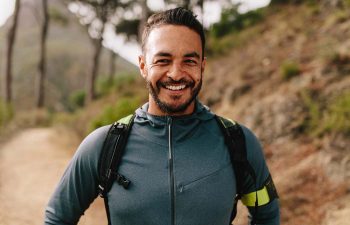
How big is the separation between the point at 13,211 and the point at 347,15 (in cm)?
916

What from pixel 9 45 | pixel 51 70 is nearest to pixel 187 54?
pixel 9 45

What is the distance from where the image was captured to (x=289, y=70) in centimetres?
949

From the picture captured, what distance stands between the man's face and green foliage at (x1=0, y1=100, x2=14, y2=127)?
1663cm

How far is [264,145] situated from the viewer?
26.7 feet

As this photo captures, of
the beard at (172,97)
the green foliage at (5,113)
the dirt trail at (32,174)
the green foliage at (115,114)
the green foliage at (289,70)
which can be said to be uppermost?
the green foliage at (5,113)

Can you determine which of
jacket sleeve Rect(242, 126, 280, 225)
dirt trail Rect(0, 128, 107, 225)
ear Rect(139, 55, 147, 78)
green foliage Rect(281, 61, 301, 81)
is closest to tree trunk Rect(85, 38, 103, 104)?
dirt trail Rect(0, 128, 107, 225)

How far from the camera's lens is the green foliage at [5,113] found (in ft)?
57.9

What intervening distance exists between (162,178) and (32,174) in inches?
332

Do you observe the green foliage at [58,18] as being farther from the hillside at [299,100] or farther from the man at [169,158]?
the man at [169,158]

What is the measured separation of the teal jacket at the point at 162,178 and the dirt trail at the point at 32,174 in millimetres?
4777

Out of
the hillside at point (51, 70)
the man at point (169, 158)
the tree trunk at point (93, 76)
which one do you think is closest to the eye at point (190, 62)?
the man at point (169, 158)

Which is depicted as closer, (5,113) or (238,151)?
(238,151)

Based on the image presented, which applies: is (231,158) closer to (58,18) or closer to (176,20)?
(176,20)

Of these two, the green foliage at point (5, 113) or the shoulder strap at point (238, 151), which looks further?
the green foliage at point (5, 113)
